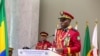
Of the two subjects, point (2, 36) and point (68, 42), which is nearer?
point (2, 36)

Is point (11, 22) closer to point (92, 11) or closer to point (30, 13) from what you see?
point (30, 13)

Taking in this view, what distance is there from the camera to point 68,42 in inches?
107

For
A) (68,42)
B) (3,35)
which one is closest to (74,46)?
(68,42)

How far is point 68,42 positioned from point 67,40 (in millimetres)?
31

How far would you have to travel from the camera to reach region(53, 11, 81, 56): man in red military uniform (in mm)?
2648

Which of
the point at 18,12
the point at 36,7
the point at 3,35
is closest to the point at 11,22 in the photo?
the point at 18,12

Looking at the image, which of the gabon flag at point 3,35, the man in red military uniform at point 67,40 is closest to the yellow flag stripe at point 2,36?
the gabon flag at point 3,35

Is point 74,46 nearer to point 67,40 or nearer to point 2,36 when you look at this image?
point 67,40

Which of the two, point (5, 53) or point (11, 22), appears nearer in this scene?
point (5, 53)

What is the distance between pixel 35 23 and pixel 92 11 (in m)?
1.20

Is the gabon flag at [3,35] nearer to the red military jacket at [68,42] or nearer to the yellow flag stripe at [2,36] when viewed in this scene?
the yellow flag stripe at [2,36]

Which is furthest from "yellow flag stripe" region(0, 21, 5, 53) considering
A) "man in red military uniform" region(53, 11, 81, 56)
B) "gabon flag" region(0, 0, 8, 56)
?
"man in red military uniform" region(53, 11, 81, 56)

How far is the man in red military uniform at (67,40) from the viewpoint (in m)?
2.65

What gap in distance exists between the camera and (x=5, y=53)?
84.7 inches
